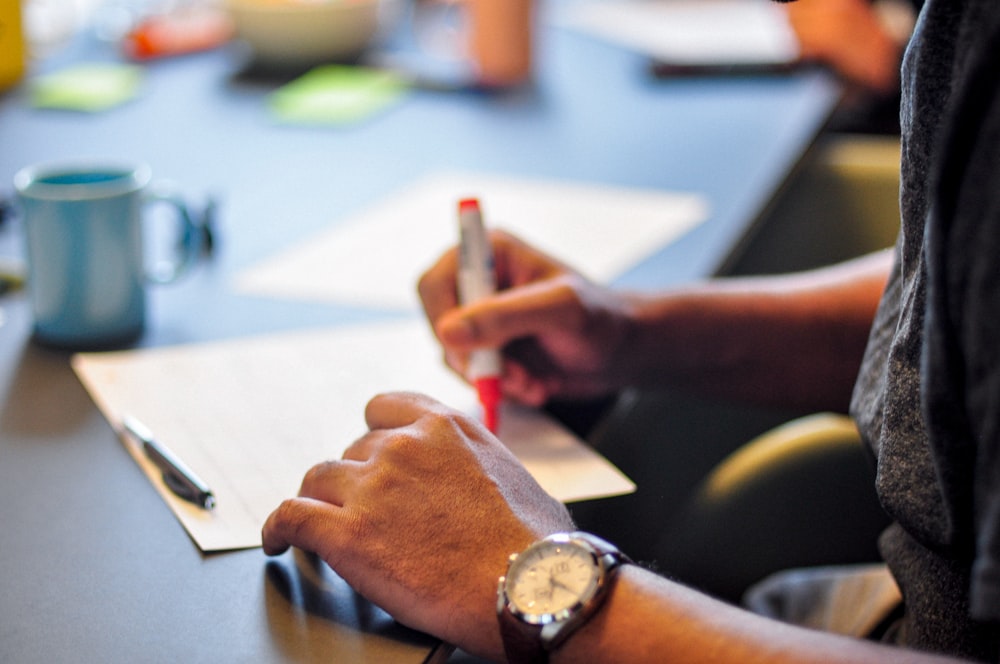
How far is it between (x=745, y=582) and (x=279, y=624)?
2.36 feet

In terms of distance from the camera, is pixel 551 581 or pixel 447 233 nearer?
pixel 551 581

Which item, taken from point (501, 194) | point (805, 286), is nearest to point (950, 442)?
point (805, 286)

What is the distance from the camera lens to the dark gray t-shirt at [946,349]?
0.45m

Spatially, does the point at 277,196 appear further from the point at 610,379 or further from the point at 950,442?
the point at 950,442

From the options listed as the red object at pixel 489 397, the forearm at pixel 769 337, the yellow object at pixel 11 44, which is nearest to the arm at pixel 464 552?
the red object at pixel 489 397

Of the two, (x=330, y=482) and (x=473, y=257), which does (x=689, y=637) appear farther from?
(x=473, y=257)

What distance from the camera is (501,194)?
3.94 ft

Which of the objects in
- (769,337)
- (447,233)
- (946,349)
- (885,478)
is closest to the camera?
(946,349)

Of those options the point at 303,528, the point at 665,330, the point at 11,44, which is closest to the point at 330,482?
the point at 303,528

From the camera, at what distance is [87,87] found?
147 cm

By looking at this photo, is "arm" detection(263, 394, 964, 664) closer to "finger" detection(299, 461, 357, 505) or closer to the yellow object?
"finger" detection(299, 461, 357, 505)

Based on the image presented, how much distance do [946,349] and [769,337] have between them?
43 centimetres

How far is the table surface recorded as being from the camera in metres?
0.56

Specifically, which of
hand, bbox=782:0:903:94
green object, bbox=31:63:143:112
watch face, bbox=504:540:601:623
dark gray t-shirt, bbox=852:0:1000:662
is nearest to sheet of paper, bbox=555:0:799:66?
hand, bbox=782:0:903:94
